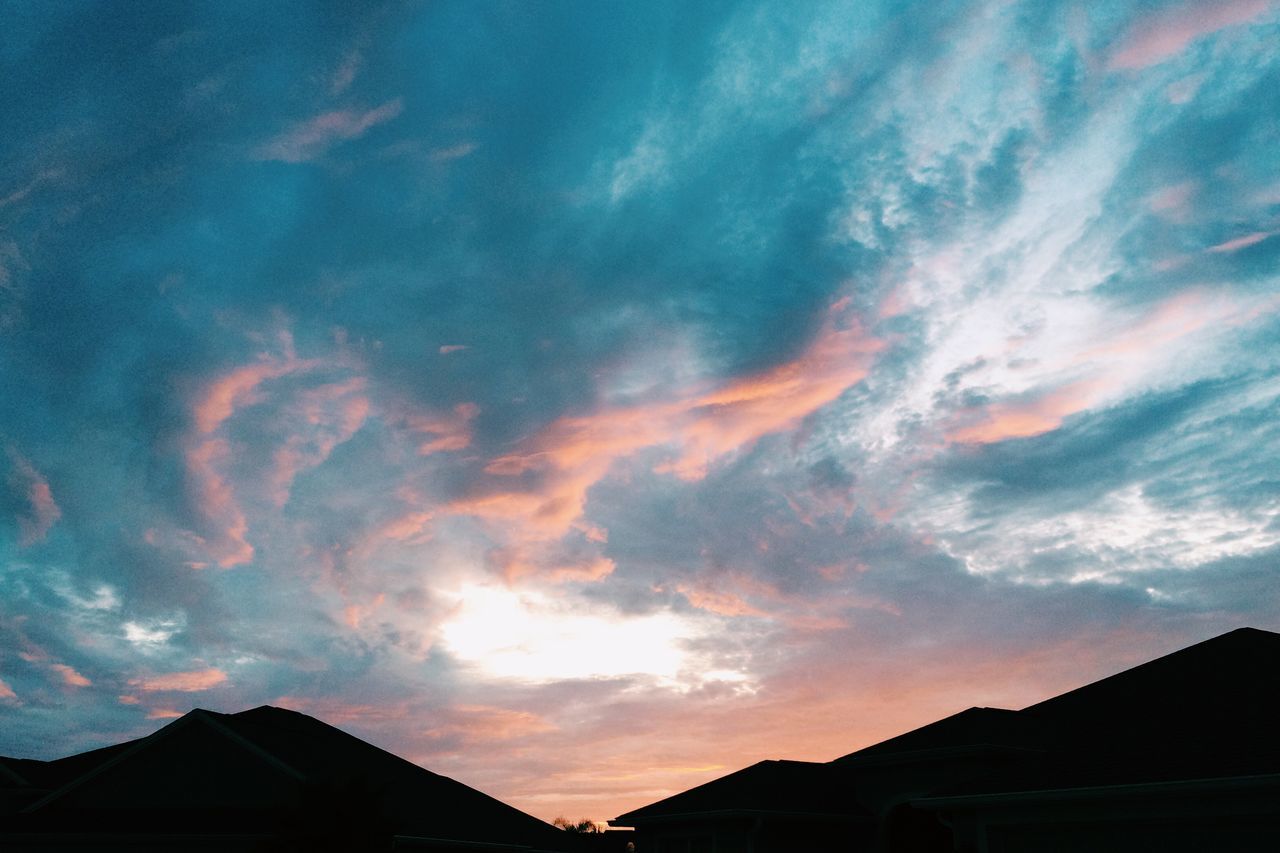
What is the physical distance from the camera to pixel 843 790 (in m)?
29.6

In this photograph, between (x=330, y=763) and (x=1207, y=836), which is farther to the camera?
(x=330, y=763)

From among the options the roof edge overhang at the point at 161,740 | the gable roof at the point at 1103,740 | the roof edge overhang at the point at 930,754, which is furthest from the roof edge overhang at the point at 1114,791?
the roof edge overhang at the point at 161,740

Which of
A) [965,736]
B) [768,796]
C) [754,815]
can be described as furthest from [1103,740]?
[768,796]

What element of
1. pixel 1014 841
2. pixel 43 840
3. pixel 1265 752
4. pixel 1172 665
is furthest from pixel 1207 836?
pixel 43 840

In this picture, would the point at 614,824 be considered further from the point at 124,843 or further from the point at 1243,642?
the point at 1243,642

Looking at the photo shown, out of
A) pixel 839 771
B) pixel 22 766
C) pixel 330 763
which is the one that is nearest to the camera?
pixel 330 763

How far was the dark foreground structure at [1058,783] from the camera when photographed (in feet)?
47.1

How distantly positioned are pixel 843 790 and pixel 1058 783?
1486 cm

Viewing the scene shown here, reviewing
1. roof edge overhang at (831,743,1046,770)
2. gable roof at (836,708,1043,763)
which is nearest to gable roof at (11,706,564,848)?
roof edge overhang at (831,743,1046,770)

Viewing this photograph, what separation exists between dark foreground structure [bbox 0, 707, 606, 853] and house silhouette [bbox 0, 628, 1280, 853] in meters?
0.05

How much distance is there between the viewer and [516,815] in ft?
114

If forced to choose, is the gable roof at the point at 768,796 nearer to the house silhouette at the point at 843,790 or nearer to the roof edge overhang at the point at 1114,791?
the house silhouette at the point at 843,790

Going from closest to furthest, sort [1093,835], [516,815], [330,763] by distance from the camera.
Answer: [1093,835]
[330,763]
[516,815]

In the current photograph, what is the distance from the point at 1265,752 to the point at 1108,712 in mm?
6277
